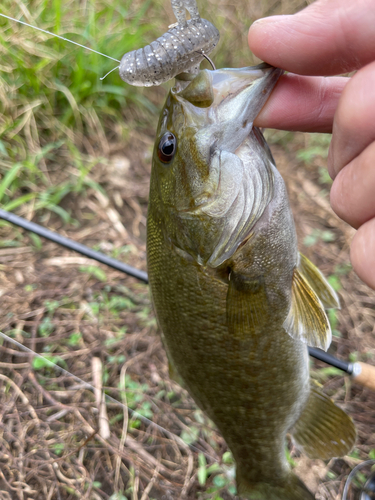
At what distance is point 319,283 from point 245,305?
378 millimetres

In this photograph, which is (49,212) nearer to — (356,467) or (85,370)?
(85,370)

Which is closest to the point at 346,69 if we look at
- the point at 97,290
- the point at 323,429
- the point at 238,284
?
the point at 238,284

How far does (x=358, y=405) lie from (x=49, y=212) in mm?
Answer: 2784

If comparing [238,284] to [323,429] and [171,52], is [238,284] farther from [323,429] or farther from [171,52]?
[323,429]

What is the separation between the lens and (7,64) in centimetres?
339

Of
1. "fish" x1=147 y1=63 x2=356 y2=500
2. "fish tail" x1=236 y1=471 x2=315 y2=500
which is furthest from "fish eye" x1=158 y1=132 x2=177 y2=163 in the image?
"fish tail" x1=236 y1=471 x2=315 y2=500

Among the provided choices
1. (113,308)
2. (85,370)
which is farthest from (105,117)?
(85,370)

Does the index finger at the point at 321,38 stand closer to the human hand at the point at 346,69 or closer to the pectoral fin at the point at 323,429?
the human hand at the point at 346,69

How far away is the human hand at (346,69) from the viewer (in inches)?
36.2

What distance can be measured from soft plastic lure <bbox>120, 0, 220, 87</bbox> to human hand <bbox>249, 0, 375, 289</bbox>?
7.5 inches

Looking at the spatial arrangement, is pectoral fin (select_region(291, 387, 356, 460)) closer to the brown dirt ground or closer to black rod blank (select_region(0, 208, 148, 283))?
the brown dirt ground

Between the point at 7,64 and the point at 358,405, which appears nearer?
the point at 358,405

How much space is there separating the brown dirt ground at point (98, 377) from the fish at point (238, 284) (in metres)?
0.63

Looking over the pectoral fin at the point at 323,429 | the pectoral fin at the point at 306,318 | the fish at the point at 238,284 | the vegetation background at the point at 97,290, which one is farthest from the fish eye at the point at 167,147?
the vegetation background at the point at 97,290
